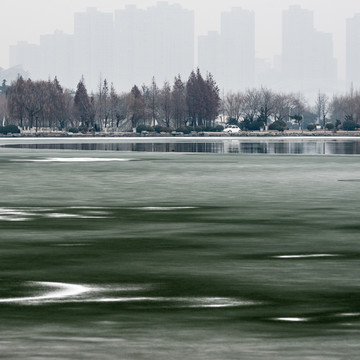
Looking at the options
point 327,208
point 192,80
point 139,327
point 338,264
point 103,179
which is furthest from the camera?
point 192,80

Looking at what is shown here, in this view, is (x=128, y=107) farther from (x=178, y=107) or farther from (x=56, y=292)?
(x=56, y=292)

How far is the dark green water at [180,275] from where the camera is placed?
761 centimetres

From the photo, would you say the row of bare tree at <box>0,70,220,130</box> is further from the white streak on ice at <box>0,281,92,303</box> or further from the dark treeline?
the white streak on ice at <box>0,281,92,303</box>

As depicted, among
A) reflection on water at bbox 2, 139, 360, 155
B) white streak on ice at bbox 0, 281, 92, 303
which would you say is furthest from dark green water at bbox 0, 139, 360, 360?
reflection on water at bbox 2, 139, 360, 155

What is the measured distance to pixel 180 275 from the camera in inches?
439

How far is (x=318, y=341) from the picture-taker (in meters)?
7.61

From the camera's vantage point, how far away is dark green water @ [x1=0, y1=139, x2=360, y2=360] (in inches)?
300

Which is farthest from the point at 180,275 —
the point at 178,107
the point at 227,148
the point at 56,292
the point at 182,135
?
the point at 178,107

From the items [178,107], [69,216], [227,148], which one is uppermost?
[178,107]

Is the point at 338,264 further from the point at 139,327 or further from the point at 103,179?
the point at 103,179

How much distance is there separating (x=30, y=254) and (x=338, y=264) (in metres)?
4.22

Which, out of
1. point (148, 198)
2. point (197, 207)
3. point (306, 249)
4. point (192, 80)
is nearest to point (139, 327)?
point (306, 249)

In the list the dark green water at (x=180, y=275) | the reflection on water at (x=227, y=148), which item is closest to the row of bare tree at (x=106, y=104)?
the reflection on water at (x=227, y=148)

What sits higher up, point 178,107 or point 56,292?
point 178,107
